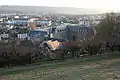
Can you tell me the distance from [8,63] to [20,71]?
4076 mm

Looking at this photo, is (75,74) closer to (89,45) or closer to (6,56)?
(6,56)

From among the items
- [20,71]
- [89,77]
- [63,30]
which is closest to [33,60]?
[20,71]

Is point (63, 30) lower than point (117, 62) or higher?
lower

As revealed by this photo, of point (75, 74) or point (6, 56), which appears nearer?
point (75, 74)

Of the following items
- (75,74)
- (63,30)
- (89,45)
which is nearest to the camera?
(75,74)

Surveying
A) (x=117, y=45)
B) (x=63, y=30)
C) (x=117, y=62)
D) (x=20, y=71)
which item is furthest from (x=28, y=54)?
(x=63, y=30)

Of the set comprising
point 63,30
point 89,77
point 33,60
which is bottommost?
point 63,30

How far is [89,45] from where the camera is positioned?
73.5 ft

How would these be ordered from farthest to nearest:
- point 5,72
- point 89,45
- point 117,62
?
point 89,45
point 117,62
point 5,72

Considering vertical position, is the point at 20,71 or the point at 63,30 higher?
the point at 20,71

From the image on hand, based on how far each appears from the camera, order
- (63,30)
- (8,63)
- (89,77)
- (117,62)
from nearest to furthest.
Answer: (89,77) → (117,62) → (8,63) → (63,30)

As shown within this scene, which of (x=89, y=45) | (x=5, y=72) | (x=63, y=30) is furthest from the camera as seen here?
(x=63, y=30)

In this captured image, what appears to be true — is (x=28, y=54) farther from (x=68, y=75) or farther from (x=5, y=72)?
(x=68, y=75)

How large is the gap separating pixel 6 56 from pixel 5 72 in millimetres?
4701
